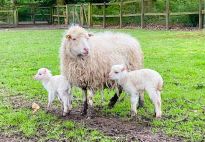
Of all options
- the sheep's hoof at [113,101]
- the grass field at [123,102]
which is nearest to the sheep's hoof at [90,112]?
the grass field at [123,102]

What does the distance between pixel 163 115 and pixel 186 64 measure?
5193mm

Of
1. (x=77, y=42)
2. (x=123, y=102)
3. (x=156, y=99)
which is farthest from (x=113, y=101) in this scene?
(x=77, y=42)

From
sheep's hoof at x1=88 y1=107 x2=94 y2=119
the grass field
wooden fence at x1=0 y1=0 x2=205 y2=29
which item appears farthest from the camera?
wooden fence at x1=0 y1=0 x2=205 y2=29

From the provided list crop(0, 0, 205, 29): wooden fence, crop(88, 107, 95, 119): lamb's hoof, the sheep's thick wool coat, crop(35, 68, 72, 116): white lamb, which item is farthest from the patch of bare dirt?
crop(0, 0, 205, 29): wooden fence

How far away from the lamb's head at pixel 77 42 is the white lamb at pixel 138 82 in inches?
19.1

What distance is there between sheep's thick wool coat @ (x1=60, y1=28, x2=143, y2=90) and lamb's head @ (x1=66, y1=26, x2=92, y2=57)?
4 cm

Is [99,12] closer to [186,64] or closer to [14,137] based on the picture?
[186,64]

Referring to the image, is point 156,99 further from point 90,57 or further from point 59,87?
point 59,87

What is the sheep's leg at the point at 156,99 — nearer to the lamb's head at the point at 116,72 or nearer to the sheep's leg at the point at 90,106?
the lamb's head at the point at 116,72

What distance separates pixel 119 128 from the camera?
5727 mm

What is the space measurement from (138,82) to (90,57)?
807 millimetres

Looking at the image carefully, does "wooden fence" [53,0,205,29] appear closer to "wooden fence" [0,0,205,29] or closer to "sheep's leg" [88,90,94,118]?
"wooden fence" [0,0,205,29]

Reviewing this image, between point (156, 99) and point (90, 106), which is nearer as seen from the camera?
point (156, 99)

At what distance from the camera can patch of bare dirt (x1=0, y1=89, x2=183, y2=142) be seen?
17.4ft
